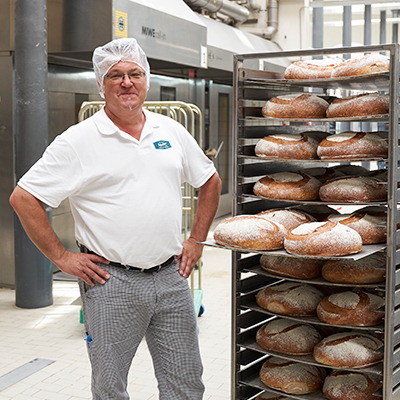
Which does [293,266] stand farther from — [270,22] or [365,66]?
[270,22]

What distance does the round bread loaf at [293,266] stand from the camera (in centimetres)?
233

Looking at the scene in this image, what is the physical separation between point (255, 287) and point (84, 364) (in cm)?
133

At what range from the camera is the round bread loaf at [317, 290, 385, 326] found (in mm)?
2238

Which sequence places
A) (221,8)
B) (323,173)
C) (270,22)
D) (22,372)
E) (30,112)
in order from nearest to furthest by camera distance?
(323,173)
(22,372)
(30,112)
(221,8)
(270,22)

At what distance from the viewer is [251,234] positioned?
210 centimetres

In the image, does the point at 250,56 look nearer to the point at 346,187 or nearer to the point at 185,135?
Result: the point at 185,135

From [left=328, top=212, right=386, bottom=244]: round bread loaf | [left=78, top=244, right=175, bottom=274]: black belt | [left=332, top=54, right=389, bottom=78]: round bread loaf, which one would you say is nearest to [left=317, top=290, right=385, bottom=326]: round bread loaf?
[left=328, top=212, right=386, bottom=244]: round bread loaf

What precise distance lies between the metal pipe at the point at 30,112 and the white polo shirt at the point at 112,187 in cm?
234

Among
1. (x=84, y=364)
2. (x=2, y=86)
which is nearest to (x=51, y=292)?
(x=84, y=364)

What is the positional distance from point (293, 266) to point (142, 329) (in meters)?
0.64

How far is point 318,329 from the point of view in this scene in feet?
8.39

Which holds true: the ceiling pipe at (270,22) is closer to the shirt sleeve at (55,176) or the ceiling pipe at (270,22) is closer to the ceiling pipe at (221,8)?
the ceiling pipe at (221,8)

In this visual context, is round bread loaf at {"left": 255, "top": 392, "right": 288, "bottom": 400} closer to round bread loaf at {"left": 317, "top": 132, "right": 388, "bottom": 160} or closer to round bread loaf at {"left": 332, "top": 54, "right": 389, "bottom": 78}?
round bread loaf at {"left": 317, "top": 132, "right": 388, "bottom": 160}

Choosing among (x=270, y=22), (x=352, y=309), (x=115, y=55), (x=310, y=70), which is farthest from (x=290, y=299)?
(x=270, y=22)
